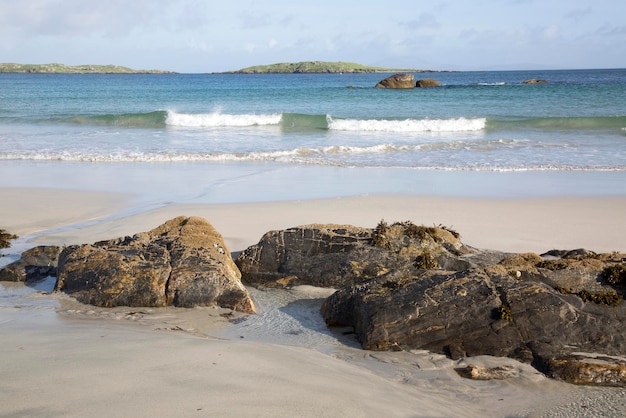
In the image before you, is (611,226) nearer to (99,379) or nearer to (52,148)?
(99,379)

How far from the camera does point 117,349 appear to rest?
495 centimetres

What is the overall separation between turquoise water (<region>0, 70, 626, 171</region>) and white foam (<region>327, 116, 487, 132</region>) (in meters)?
0.06

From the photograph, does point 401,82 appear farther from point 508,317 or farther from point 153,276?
point 508,317

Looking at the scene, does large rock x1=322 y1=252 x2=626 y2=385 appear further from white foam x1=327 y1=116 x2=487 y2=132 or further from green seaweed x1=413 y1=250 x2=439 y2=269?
white foam x1=327 y1=116 x2=487 y2=132

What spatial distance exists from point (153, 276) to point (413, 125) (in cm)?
2529

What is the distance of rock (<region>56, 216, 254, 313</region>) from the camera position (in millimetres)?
6434

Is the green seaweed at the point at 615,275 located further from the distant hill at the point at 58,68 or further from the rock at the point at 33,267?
the distant hill at the point at 58,68

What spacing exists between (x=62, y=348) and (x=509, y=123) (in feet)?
93.0

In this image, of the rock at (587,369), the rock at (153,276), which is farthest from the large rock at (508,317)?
the rock at (153,276)

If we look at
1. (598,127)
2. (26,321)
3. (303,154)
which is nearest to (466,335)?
(26,321)

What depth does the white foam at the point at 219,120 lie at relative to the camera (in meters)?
33.8

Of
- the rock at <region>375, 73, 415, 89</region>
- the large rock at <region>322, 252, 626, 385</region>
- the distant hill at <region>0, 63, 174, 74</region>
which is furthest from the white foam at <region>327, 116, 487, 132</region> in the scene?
the distant hill at <region>0, 63, 174, 74</region>

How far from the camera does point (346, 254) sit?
7.22m

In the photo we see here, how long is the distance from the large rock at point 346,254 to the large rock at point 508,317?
38.6 inches
